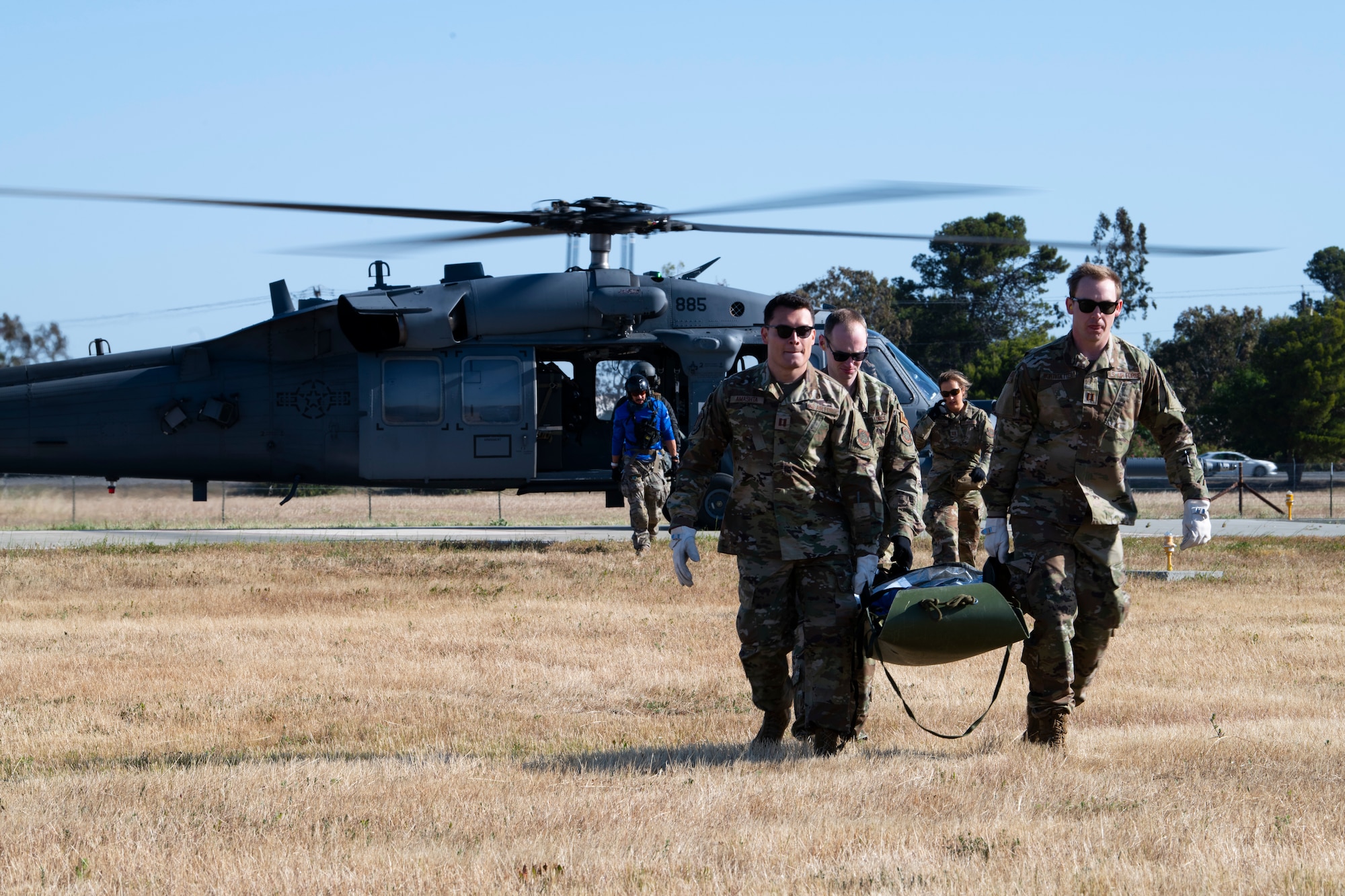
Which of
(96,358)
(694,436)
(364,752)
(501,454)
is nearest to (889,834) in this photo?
(694,436)

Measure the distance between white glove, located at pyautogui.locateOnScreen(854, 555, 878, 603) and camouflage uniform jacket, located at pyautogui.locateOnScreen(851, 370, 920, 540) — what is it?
5.8 inches

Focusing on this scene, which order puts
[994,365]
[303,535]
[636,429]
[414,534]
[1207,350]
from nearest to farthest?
[636,429] < [303,535] < [414,534] < [994,365] < [1207,350]

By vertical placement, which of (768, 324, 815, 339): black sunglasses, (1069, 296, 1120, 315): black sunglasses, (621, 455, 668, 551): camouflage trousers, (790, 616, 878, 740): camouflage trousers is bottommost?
(621, 455, 668, 551): camouflage trousers

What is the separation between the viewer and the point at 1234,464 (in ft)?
167

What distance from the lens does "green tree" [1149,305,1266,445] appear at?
68.5 m

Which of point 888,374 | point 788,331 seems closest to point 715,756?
point 788,331

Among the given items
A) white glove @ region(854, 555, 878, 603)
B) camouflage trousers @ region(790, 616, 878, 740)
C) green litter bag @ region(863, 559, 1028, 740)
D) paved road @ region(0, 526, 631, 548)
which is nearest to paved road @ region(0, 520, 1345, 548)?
paved road @ region(0, 526, 631, 548)

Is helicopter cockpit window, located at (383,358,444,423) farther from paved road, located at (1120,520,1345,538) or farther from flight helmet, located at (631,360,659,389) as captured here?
paved road, located at (1120,520,1345,538)

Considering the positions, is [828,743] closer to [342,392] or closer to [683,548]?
[683,548]

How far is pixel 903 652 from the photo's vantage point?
5547 millimetres

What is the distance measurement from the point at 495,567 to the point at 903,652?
861cm

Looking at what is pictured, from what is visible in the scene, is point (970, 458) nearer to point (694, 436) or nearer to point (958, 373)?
point (958, 373)

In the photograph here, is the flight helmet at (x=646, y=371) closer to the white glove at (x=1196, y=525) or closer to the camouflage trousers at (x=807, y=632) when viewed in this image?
the camouflage trousers at (x=807, y=632)

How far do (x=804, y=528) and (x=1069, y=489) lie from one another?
47.2 inches
